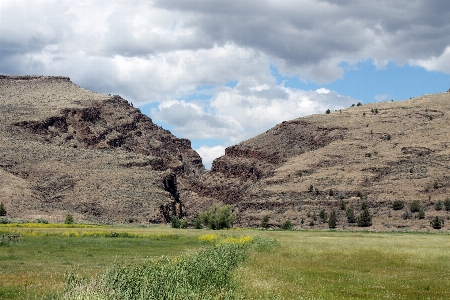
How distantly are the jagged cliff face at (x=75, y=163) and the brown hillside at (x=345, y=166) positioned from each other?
2131 cm

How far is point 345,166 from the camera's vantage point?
13225 cm

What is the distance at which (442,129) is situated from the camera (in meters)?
138

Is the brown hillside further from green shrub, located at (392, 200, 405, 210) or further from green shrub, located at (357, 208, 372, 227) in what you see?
green shrub, located at (357, 208, 372, 227)

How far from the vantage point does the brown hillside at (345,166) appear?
112m

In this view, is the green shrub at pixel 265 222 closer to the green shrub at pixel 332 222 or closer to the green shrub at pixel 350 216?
the green shrub at pixel 332 222

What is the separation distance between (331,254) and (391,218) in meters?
67.4

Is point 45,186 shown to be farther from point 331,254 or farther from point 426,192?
point 331,254

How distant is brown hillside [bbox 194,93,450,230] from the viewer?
112 meters

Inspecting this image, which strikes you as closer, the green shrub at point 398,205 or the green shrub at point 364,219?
the green shrub at point 364,219

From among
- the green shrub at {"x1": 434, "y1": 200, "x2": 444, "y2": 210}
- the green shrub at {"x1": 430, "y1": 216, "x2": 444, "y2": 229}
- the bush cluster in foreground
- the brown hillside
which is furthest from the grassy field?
the green shrub at {"x1": 434, "y1": 200, "x2": 444, "y2": 210}

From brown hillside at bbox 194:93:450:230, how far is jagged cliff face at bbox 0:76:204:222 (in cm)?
2131

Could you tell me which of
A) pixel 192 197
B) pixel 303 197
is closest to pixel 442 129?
pixel 303 197

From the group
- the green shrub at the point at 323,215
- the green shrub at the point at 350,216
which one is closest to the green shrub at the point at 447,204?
the green shrub at the point at 350,216

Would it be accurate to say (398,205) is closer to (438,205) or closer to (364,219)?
(438,205)
